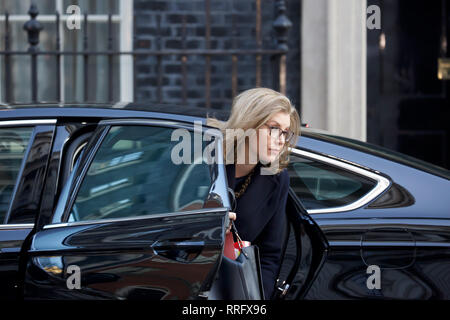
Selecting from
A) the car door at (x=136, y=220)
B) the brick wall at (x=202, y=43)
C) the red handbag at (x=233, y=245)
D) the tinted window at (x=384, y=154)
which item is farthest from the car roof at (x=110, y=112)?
the brick wall at (x=202, y=43)

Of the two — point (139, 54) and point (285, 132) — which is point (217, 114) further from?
point (139, 54)

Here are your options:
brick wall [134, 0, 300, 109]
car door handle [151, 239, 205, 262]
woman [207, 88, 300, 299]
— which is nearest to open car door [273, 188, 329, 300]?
woman [207, 88, 300, 299]

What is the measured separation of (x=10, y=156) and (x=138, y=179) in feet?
1.64

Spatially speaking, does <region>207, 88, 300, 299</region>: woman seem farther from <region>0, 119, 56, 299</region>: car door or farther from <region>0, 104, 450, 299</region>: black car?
<region>0, 119, 56, 299</region>: car door

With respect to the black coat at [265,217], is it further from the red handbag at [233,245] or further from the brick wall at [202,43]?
the brick wall at [202,43]

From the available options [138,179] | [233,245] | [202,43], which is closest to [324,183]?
[233,245]

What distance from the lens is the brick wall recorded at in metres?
7.00

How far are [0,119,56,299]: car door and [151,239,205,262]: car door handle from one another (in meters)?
0.51

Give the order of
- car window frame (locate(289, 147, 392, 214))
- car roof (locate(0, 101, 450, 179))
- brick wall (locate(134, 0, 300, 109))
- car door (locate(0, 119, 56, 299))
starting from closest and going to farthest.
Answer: car door (locate(0, 119, 56, 299)), car roof (locate(0, 101, 450, 179)), car window frame (locate(289, 147, 392, 214)), brick wall (locate(134, 0, 300, 109))

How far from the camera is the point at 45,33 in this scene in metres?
7.23

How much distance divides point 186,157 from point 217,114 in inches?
21.6

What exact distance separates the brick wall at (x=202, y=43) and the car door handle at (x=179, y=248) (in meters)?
4.46

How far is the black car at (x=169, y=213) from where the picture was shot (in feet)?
8.67

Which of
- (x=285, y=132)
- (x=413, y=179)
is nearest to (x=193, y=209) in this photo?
(x=285, y=132)
